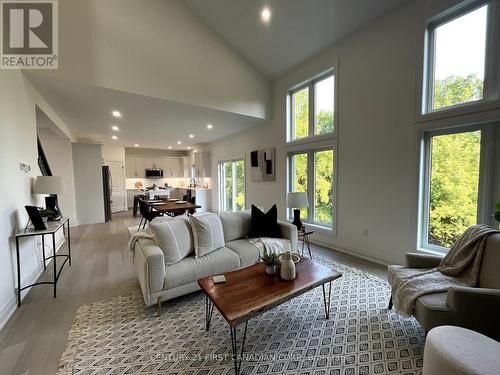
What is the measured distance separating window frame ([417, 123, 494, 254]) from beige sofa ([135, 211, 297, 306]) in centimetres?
176

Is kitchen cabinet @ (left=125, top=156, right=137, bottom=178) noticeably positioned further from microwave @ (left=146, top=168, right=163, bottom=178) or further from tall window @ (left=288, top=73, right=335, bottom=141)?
tall window @ (left=288, top=73, right=335, bottom=141)

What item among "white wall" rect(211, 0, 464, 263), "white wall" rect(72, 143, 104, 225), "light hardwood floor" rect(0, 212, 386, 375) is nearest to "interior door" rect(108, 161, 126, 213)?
"white wall" rect(72, 143, 104, 225)

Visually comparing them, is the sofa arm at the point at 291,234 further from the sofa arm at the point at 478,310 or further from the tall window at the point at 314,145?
the sofa arm at the point at 478,310

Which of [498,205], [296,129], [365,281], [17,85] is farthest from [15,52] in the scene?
[498,205]

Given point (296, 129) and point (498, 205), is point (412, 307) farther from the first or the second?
point (296, 129)

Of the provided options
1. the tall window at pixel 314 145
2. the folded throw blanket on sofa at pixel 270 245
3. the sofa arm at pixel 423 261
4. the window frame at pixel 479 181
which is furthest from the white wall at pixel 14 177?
the window frame at pixel 479 181

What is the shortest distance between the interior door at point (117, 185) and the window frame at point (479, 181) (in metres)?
9.63

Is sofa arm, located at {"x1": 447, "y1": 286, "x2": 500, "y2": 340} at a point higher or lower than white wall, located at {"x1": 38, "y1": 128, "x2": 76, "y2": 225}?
lower

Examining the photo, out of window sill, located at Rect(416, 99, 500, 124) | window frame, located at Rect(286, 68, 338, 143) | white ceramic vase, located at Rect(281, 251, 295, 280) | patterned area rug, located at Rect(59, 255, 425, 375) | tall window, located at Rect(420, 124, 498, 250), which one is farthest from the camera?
window frame, located at Rect(286, 68, 338, 143)

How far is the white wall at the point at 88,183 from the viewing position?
20.9 ft

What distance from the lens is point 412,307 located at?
173 cm

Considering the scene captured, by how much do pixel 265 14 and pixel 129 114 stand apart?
3313mm

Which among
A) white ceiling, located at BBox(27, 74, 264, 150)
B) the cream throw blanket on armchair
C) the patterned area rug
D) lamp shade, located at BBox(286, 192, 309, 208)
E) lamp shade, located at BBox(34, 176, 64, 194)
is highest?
white ceiling, located at BBox(27, 74, 264, 150)

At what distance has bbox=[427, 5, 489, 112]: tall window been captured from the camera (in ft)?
8.27
